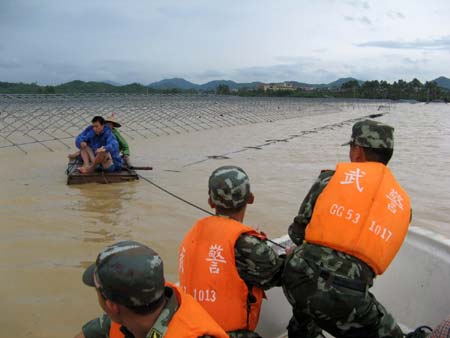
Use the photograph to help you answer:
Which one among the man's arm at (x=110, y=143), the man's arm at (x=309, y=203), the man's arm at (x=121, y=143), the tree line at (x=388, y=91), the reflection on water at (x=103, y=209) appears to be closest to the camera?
the man's arm at (x=309, y=203)

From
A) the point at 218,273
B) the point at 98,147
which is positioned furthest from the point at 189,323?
the point at 98,147

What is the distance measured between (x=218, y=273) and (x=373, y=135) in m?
1.24

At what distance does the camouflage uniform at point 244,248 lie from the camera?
2365 mm

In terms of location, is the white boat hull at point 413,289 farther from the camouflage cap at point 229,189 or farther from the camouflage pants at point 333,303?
the camouflage cap at point 229,189

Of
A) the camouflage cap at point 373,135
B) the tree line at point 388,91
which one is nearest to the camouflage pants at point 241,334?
the camouflage cap at point 373,135

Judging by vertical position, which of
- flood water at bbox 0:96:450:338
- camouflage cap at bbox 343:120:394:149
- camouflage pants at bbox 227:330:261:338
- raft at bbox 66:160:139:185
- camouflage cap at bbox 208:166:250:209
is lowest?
flood water at bbox 0:96:450:338

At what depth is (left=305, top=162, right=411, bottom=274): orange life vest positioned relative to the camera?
2357mm

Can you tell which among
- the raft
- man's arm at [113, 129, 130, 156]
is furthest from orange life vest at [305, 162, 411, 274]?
man's arm at [113, 129, 130, 156]

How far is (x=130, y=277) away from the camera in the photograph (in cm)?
159

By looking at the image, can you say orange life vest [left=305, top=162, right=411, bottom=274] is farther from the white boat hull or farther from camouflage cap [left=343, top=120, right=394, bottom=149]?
the white boat hull

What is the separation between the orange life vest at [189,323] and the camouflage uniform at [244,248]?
687 millimetres

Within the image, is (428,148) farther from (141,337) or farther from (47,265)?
(141,337)

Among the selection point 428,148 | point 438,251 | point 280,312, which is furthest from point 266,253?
point 428,148

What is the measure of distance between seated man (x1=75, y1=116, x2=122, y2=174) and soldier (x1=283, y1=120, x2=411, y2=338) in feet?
20.7
